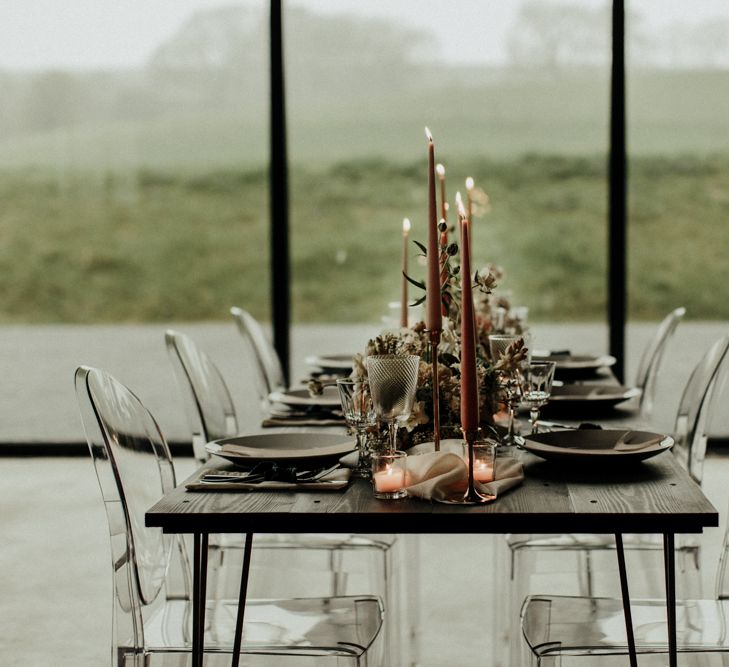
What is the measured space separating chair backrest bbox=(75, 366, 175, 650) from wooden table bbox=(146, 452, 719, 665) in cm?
15

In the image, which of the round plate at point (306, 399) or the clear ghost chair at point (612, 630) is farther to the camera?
the round plate at point (306, 399)

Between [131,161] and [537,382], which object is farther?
[131,161]

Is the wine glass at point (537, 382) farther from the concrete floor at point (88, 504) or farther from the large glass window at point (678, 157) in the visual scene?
the large glass window at point (678, 157)

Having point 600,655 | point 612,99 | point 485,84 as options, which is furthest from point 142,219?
point 600,655

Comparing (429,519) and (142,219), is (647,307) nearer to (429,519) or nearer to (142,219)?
(142,219)

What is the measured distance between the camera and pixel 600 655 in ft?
6.18

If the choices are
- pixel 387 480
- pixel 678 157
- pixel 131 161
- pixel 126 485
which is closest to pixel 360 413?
pixel 387 480

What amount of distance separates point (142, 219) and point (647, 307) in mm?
2584

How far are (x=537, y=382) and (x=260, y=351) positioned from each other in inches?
64.2

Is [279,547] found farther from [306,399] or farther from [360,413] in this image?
[360,413]

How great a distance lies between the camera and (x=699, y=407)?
9.25ft

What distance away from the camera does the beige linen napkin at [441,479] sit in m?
1.73

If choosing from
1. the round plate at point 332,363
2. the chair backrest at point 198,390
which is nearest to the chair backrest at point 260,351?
the round plate at point 332,363

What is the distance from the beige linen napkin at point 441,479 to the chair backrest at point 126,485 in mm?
522
